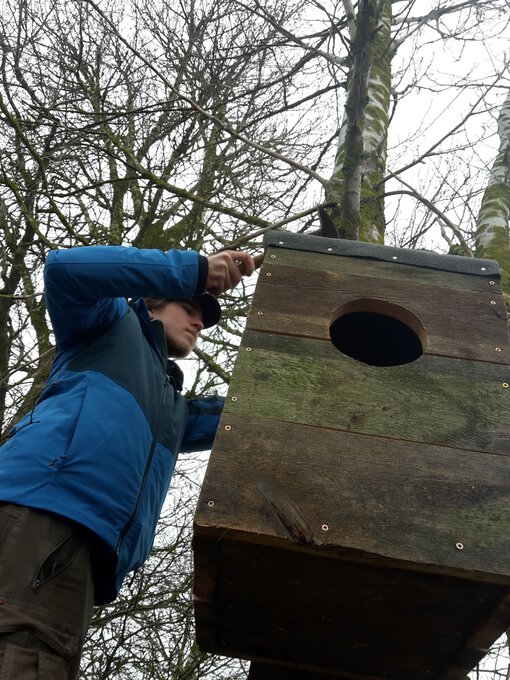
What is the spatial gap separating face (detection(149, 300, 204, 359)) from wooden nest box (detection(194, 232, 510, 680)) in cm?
46

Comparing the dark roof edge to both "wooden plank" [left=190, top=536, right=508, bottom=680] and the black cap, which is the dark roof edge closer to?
the black cap

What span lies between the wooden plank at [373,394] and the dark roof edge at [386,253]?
373mm

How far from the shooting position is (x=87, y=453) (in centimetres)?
148

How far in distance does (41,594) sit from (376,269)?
1219 millimetres

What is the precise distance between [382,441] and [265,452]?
260 mm

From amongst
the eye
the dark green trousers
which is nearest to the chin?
the eye

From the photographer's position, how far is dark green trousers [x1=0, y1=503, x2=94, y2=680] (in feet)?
4.00

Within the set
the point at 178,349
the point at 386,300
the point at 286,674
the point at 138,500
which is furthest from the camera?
the point at 178,349

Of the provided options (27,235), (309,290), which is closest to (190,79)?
(27,235)

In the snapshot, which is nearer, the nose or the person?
the person

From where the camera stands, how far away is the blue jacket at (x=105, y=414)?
4.68 ft

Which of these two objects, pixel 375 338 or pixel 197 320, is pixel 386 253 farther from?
pixel 197 320

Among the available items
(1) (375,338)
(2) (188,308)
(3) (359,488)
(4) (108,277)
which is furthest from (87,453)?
(1) (375,338)

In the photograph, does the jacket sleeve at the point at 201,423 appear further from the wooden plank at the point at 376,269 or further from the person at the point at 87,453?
the wooden plank at the point at 376,269
